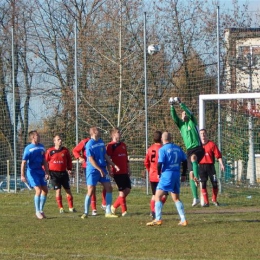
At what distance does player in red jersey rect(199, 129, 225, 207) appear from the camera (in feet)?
58.3

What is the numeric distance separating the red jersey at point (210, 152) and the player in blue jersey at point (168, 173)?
4.55m

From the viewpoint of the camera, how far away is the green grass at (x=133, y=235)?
10.1 metres

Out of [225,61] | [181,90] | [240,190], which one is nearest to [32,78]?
[181,90]

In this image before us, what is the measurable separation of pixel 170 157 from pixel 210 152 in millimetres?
5088

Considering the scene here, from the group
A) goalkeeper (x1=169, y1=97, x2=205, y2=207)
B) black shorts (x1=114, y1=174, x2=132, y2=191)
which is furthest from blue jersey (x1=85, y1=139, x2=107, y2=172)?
goalkeeper (x1=169, y1=97, x2=205, y2=207)

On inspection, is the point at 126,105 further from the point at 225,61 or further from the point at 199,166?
the point at 199,166

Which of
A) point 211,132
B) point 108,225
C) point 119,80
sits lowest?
point 108,225

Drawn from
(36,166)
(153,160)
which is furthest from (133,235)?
(36,166)

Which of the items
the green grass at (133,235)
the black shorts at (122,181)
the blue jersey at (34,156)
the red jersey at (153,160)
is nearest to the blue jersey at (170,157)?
the green grass at (133,235)

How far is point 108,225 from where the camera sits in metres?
13.7

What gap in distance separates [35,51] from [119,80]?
4.38 meters

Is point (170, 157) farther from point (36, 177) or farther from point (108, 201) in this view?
point (36, 177)

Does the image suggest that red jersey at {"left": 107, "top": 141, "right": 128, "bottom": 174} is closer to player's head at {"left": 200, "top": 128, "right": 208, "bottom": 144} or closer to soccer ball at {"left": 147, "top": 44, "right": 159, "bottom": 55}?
player's head at {"left": 200, "top": 128, "right": 208, "bottom": 144}

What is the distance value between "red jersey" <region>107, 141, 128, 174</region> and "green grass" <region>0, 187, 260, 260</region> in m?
1.05
